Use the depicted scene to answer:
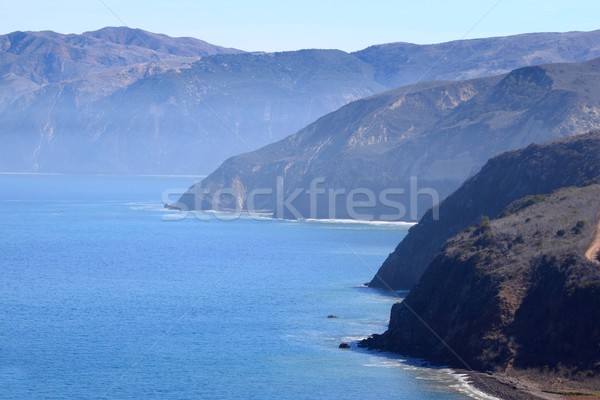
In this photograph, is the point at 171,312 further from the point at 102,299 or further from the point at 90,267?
the point at 90,267

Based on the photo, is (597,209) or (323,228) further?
(323,228)

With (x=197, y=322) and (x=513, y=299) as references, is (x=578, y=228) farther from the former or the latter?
(x=197, y=322)

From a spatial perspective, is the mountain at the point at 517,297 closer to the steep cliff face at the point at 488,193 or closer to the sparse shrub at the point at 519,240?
the sparse shrub at the point at 519,240

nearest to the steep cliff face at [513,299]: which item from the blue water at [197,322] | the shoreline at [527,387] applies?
the shoreline at [527,387]

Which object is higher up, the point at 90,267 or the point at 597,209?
the point at 597,209

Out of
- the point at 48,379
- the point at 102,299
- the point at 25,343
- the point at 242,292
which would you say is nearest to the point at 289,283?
the point at 242,292

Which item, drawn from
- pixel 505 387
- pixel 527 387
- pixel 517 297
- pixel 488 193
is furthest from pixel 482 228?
pixel 488 193
